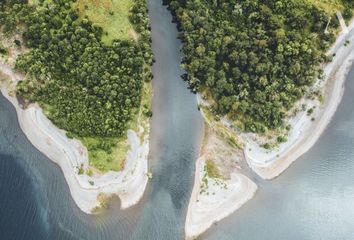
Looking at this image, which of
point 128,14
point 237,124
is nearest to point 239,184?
point 237,124

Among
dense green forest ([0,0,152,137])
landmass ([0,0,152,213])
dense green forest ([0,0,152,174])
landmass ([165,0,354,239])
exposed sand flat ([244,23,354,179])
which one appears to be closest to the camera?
landmass ([0,0,152,213])

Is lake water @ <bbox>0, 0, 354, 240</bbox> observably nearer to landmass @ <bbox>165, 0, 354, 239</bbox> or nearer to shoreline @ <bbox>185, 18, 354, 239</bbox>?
shoreline @ <bbox>185, 18, 354, 239</bbox>

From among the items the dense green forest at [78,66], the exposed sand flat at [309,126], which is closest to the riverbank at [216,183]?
the exposed sand flat at [309,126]

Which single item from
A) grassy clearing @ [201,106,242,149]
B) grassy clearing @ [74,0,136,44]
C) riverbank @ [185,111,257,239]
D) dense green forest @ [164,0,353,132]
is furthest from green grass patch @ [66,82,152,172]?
grassy clearing @ [74,0,136,44]

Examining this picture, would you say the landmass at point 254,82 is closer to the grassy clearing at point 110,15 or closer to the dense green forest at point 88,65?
the dense green forest at point 88,65

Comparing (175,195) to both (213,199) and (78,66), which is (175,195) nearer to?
(213,199)

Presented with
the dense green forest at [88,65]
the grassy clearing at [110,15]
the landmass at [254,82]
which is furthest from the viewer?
the grassy clearing at [110,15]

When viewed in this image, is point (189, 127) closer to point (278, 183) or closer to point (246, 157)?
point (246, 157)
